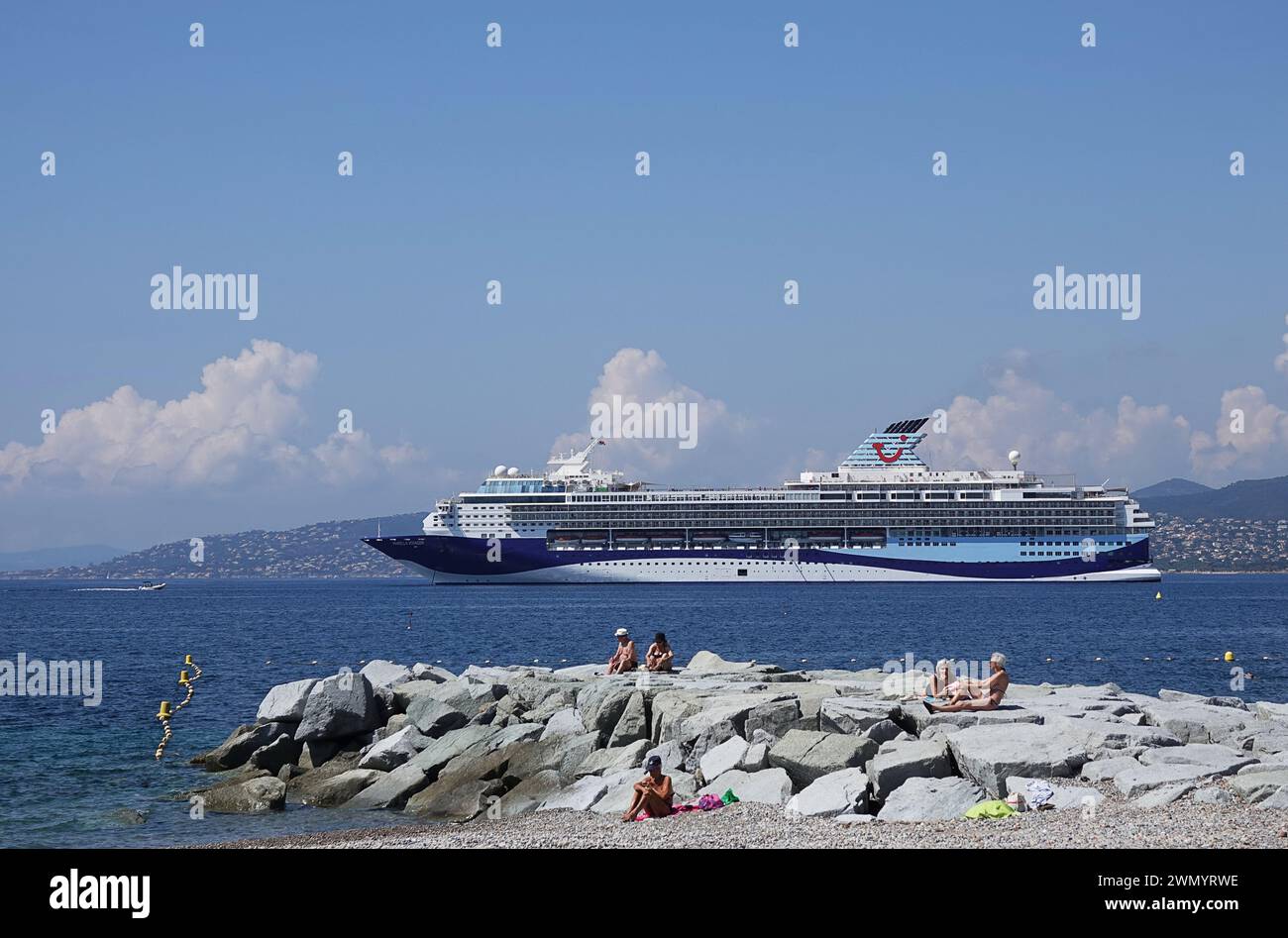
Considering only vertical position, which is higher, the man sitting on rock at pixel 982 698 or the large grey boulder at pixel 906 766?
the man sitting on rock at pixel 982 698

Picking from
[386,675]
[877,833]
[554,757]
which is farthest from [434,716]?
[877,833]

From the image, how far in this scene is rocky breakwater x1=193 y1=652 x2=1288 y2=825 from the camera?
12562 millimetres

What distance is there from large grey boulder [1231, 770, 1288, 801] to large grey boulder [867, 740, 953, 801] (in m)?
2.83

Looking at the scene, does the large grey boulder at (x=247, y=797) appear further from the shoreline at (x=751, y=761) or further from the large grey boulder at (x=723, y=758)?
the large grey boulder at (x=723, y=758)

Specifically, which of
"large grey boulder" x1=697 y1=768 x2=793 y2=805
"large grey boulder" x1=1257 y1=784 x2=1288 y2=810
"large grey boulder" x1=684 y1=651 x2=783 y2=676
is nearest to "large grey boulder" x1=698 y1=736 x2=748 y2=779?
"large grey boulder" x1=697 y1=768 x2=793 y2=805

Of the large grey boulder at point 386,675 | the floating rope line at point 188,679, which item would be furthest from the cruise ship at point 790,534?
the large grey boulder at point 386,675

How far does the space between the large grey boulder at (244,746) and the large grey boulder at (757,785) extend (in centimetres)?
811

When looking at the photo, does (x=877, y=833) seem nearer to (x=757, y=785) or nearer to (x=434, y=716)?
(x=757, y=785)

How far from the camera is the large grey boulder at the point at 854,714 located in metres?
15.3

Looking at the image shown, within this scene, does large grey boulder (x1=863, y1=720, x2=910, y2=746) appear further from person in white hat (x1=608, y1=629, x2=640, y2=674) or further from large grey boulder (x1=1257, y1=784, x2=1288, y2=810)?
person in white hat (x1=608, y1=629, x2=640, y2=674)
